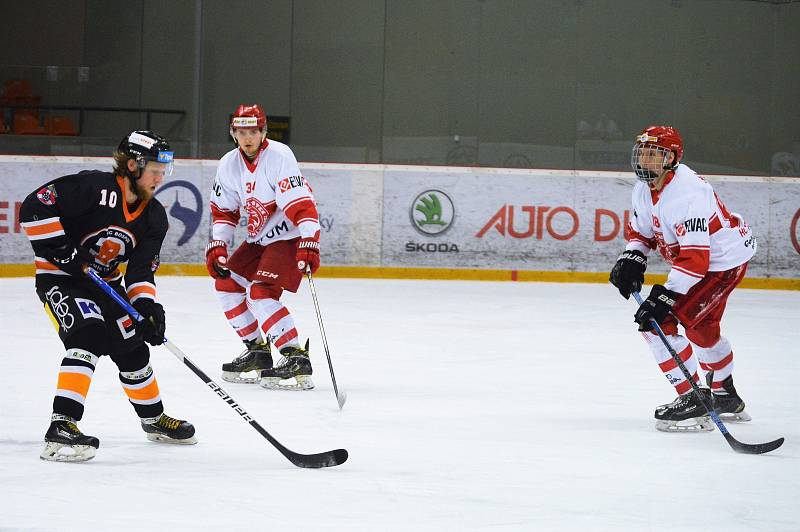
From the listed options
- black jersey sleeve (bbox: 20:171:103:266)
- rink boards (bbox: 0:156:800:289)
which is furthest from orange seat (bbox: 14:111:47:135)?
black jersey sleeve (bbox: 20:171:103:266)

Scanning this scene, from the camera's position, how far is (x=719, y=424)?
3816mm

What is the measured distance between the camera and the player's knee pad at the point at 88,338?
10.8 feet

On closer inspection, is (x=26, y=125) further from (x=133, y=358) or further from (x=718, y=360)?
(x=718, y=360)

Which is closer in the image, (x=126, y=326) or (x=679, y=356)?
(x=126, y=326)

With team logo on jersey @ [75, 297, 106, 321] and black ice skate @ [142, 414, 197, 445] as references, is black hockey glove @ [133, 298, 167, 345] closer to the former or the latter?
team logo on jersey @ [75, 297, 106, 321]

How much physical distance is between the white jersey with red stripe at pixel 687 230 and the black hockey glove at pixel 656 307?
6cm

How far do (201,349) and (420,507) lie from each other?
285cm

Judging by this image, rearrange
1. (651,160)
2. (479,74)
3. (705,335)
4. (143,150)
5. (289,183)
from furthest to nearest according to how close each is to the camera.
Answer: (479,74) → (289,183) → (705,335) → (651,160) → (143,150)

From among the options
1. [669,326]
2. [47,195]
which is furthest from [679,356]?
[47,195]

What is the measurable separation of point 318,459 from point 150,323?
24.4 inches

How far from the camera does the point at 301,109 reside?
36.7 feet

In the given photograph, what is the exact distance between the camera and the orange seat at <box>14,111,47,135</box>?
9414 mm

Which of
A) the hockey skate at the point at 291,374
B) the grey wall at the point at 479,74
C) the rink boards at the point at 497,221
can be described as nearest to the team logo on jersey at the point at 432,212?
the rink boards at the point at 497,221

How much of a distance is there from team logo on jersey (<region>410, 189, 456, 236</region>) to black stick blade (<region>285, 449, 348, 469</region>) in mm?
5869
